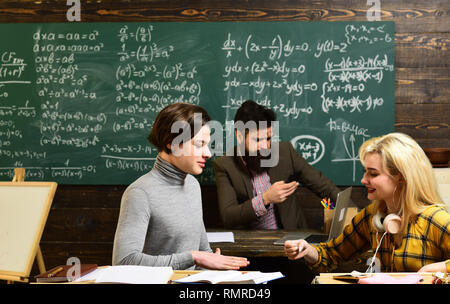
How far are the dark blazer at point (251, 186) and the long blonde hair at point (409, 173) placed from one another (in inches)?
49.0

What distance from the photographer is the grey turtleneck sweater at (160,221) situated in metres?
1.68

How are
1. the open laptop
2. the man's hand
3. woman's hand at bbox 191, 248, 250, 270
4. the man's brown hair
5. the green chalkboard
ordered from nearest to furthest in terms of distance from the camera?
woman's hand at bbox 191, 248, 250, 270, the man's brown hair, the open laptop, the man's hand, the green chalkboard

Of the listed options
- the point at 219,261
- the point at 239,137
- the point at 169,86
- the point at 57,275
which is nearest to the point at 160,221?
the point at 219,261

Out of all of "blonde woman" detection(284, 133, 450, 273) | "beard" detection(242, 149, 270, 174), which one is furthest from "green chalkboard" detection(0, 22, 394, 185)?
"blonde woman" detection(284, 133, 450, 273)

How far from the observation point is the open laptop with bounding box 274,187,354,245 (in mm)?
2276

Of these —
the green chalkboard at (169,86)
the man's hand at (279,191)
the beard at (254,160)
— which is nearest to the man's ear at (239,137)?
the beard at (254,160)

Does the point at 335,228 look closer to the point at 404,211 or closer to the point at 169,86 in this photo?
the point at 404,211

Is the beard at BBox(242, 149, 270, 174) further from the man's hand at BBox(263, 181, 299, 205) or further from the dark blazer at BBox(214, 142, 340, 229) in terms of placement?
the man's hand at BBox(263, 181, 299, 205)

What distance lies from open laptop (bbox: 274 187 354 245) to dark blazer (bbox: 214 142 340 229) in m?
0.37

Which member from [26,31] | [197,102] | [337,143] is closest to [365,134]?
[337,143]

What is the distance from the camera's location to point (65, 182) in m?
3.67

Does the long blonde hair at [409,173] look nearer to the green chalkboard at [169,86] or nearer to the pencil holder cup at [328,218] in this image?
the pencil holder cup at [328,218]

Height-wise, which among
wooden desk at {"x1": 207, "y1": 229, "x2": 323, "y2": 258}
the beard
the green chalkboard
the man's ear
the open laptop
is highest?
the green chalkboard

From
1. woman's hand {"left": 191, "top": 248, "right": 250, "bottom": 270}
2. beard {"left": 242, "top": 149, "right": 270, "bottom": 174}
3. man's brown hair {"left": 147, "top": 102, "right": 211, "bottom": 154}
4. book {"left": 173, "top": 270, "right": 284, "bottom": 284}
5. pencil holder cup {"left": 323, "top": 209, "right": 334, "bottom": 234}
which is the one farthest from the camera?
beard {"left": 242, "top": 149, "right": 270, "bottom": 174}
